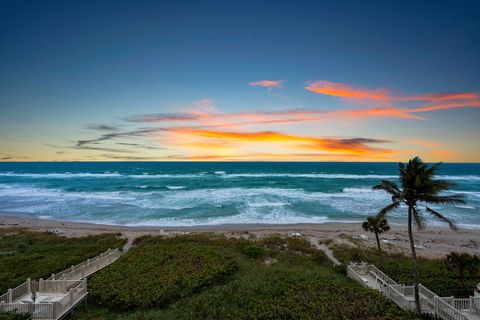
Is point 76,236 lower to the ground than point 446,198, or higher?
lower

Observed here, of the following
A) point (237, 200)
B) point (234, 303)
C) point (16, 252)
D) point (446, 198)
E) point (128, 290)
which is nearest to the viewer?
point (446, 198)

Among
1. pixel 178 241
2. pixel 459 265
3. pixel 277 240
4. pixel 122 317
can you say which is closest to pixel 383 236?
pixel 277 240

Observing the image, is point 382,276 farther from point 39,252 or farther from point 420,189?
point 39,252

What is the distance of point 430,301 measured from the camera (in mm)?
11797

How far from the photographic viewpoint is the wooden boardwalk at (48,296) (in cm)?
1088

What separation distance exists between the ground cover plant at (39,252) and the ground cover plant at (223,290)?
379 cm

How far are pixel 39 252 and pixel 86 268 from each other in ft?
26.3

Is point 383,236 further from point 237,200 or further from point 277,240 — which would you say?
point 237,200

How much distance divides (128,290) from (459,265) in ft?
56.4

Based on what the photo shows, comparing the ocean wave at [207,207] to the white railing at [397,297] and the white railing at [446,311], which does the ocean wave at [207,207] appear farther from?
the white railing at [446,311]

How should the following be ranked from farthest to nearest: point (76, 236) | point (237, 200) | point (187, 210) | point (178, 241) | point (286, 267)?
point (237, 200) → point (187, 210) → point (76, 236) → point (178, 241) → point (286, 267)

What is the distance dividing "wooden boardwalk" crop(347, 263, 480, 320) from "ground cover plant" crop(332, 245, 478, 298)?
3.83ft

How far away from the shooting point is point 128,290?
1334 centimetres

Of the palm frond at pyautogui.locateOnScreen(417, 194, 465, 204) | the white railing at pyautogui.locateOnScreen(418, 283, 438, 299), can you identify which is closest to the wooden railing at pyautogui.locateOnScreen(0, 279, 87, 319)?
the palm frond at pyautogui.locateOnScreen(417, 194, 465, 204)
